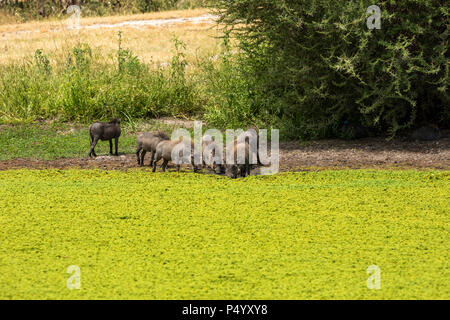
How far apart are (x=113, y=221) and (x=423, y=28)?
651 centimetres

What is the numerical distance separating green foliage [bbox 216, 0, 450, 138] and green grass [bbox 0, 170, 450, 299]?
2.36m

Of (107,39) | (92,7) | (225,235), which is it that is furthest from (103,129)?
(92,7)

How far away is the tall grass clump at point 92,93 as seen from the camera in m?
13.9

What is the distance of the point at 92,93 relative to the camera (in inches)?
564

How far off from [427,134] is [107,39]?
13010 mm

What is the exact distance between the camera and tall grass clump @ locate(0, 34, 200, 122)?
547 inches

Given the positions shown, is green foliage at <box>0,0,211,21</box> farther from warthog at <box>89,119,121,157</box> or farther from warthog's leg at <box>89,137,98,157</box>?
warthog at <box>89,119,121,157</box>

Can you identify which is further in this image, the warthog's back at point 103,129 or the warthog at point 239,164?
the warthog's back at point 103,129

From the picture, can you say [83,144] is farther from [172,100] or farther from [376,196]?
[376,196]

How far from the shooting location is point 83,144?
39.0ft

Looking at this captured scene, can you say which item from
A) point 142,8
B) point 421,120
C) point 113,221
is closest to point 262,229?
point 113,221

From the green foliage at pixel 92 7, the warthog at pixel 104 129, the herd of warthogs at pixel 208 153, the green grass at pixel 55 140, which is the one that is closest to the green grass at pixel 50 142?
the green grass at pixel 55 140

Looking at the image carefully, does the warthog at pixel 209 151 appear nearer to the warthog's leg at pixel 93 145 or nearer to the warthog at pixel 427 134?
the warthog's leg at pixel 93 145

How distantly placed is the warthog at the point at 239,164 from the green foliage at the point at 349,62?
8.26ft
